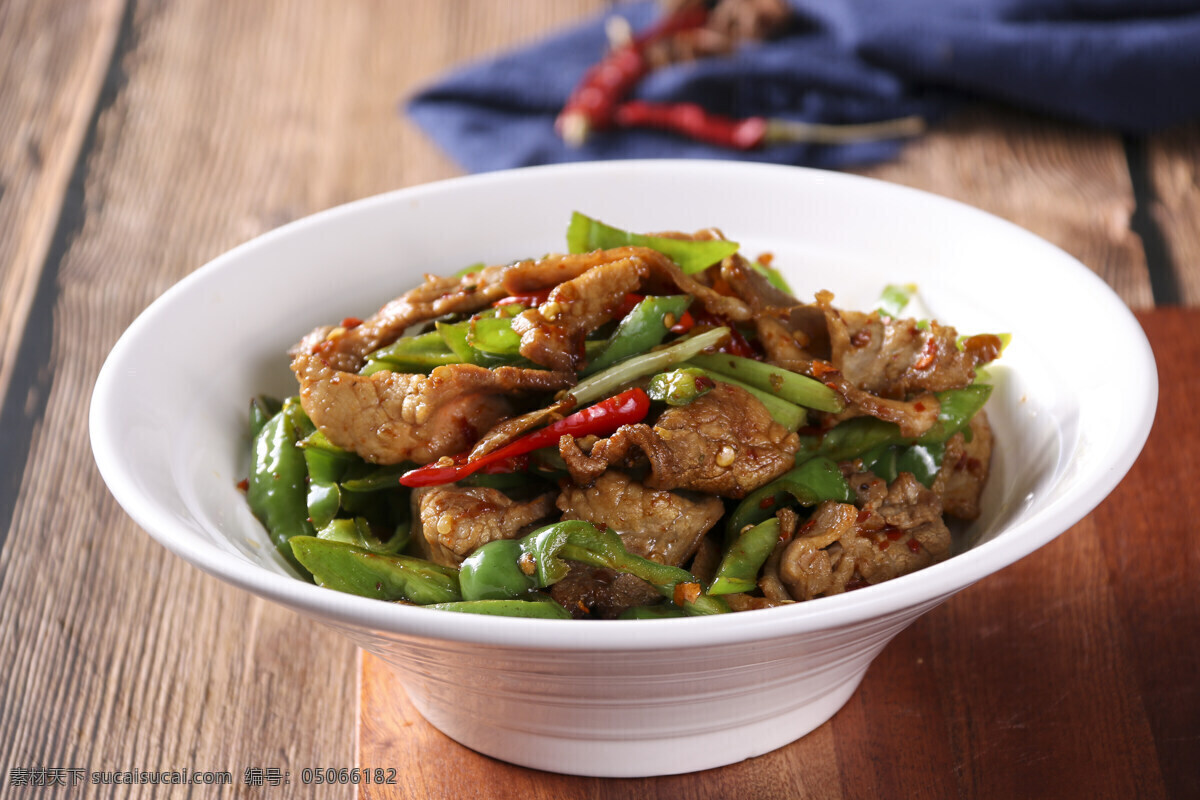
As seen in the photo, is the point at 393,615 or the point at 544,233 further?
the point at 544,233

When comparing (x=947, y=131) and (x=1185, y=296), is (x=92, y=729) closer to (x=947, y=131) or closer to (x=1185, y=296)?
(x=1185, y=296)

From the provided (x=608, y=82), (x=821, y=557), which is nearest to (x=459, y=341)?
(x=821, y=557)

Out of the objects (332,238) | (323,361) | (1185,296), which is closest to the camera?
(323,361)

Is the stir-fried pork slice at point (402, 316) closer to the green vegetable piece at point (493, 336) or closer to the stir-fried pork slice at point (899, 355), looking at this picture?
the green vegetable piece at point (493, 336)

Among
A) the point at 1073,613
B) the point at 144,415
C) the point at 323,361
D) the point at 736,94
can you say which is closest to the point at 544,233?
the point at 323,361

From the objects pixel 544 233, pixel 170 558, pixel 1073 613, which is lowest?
pixel 170 558

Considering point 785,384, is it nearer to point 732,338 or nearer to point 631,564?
point 732,338

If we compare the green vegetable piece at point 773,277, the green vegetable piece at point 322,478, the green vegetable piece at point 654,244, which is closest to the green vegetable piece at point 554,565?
the green vegetable piece at point 322,478
